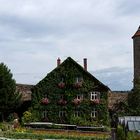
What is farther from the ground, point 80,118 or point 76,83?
point 76,83

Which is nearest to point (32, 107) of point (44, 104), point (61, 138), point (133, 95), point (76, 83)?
point (44, 104)

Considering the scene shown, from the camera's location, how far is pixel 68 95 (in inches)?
2648

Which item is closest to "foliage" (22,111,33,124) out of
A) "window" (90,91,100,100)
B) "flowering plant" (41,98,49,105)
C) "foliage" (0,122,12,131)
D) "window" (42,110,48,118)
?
"window" (42,110,48,118)

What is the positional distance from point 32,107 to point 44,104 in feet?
5.39

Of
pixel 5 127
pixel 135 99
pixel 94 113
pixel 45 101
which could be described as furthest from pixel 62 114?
pixel 5 127

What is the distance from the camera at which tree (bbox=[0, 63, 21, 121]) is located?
65.8 metres

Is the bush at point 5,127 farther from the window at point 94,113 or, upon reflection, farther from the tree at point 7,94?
the window at point 94,113

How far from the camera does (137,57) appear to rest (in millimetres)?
77125

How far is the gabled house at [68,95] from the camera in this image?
66.6m

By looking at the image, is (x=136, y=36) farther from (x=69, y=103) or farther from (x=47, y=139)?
(x=47, y=139)

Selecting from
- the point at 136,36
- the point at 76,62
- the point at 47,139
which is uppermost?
the point at 136,36

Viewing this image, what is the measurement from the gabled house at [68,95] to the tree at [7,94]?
247 cm

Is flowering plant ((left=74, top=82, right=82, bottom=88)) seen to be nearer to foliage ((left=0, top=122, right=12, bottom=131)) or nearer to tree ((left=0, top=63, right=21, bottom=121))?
tree ((left=0, top=63, right=21, bottom=121))

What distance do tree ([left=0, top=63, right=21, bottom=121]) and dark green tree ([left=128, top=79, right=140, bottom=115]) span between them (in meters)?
14.6
